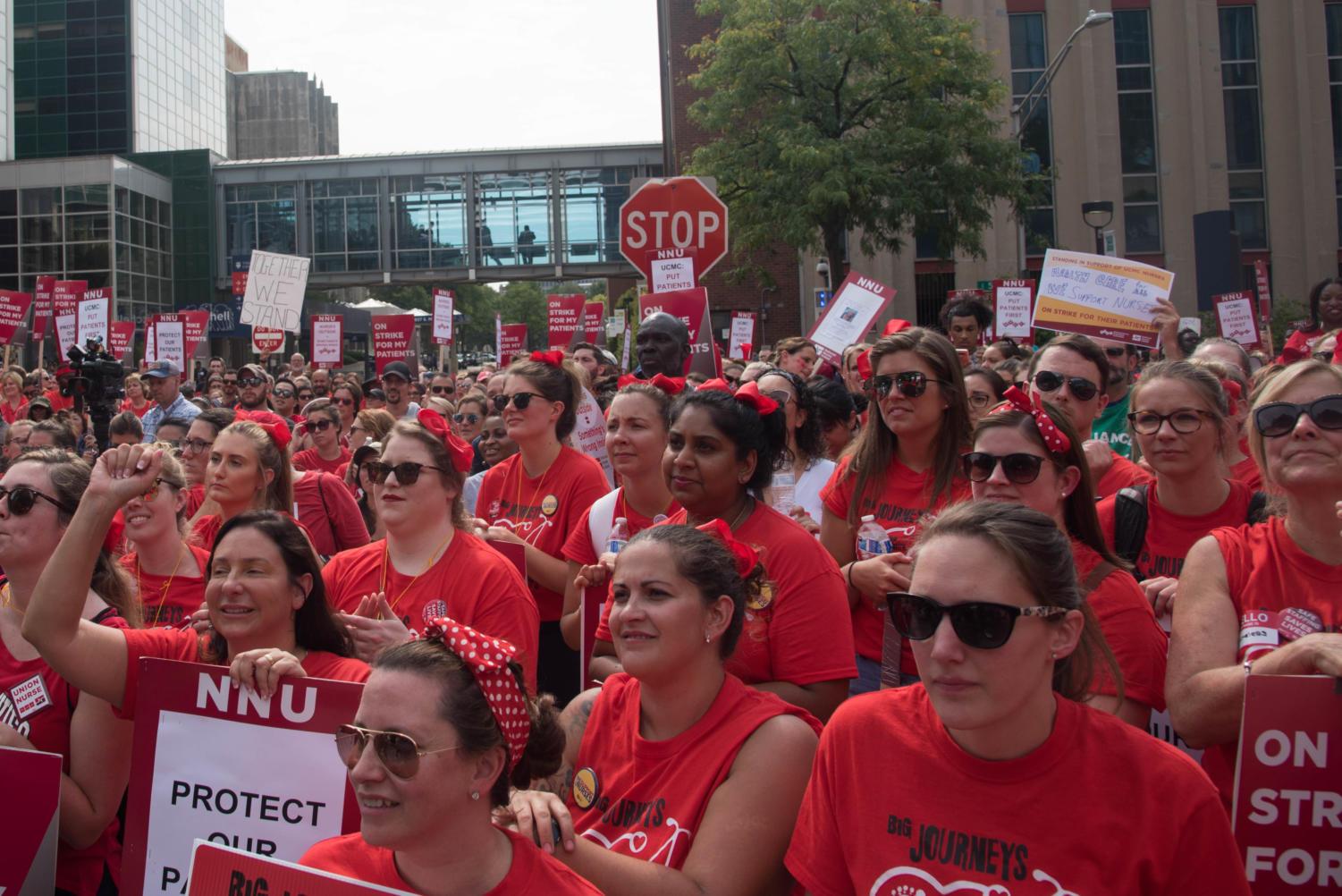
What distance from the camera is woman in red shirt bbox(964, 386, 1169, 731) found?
3.19 m

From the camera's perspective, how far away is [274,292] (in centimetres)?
1520

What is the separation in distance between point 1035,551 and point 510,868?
1283 millimetres

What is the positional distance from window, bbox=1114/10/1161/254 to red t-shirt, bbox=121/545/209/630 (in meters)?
39.4

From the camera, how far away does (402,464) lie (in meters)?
4.57

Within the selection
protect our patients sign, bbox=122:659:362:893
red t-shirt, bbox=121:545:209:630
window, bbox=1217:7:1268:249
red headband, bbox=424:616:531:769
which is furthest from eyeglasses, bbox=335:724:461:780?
window, bbox=1217:7:1268:249

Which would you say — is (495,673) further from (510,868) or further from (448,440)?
(448,440)

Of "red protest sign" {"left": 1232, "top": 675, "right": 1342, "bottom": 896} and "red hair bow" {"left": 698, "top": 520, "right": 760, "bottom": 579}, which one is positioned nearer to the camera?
"red protest sign" {"left": 1232, "top": 675, "right": 1342, "bottom": 896}

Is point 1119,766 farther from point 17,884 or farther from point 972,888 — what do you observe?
point 17,884

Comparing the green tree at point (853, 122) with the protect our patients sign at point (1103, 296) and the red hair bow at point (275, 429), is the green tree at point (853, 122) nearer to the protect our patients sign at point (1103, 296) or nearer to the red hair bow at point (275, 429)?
the protect our patients sign at point (1103, 296)

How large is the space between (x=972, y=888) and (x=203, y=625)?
2.51 m

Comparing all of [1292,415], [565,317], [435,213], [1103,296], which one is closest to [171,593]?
[1292,415]

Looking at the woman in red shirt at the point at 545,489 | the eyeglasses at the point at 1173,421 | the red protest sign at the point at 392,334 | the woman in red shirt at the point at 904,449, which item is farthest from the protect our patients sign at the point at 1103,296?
the red protest sign at the point at 392,334

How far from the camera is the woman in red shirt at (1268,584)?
3016mm

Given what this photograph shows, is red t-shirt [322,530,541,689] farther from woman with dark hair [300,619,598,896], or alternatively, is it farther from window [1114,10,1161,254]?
window [1114,10,1161,254]
